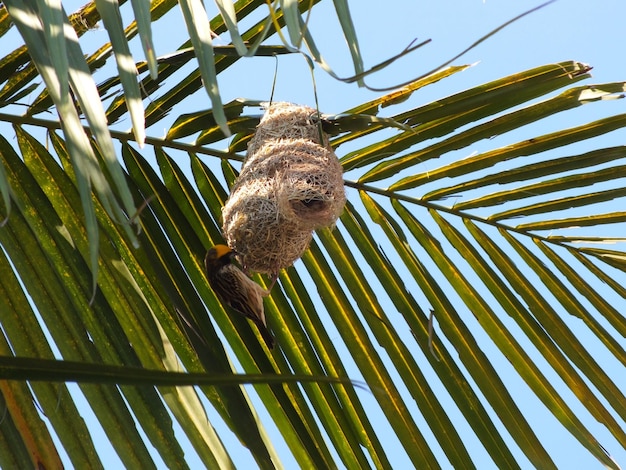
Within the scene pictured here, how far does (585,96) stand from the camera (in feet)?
6.95

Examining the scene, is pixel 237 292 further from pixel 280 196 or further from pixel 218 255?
pixel 280 196

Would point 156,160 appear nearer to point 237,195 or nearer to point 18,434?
point 237,195

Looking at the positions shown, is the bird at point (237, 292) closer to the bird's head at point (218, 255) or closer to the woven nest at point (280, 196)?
the bird's head at point (218, 255)

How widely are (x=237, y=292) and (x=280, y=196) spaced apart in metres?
0.27

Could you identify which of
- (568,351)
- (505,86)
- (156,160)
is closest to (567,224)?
(568,351)

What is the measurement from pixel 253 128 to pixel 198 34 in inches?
49.1

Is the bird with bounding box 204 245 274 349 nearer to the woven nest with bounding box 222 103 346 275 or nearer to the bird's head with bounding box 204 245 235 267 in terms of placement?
the bird's head with bounding box 204 245 235 267

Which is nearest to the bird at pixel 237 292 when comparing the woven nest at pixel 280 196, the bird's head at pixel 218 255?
the bird's head at pixel 218 255

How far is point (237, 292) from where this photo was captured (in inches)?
80.0

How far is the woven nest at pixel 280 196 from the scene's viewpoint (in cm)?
217

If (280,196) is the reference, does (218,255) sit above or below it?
below

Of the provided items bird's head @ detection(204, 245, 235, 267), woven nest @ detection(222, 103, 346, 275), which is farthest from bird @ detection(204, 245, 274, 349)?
woven nest @ detection(222, 103, 346, 275)

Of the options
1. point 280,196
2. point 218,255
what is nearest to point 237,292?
point 218,255

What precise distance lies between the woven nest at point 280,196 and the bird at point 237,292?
0.12m
